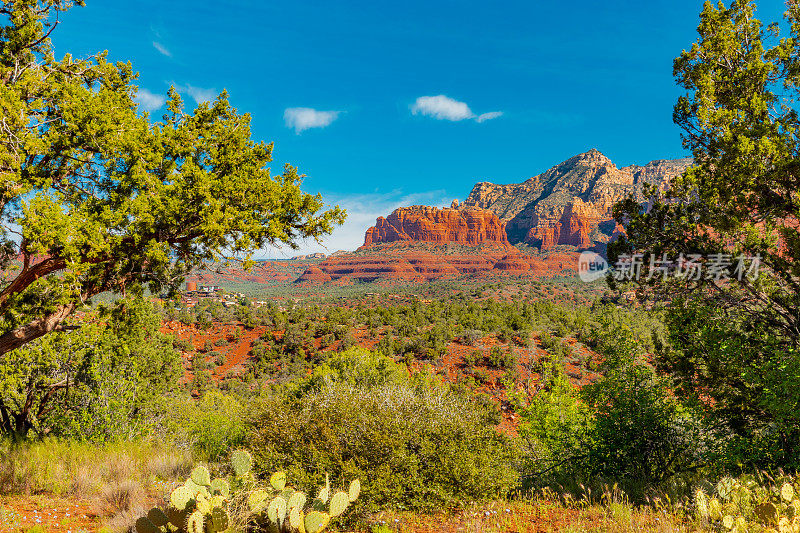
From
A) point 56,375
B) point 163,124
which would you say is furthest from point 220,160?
point 56,375

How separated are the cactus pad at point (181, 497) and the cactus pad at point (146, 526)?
32cm

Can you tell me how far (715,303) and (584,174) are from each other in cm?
18894

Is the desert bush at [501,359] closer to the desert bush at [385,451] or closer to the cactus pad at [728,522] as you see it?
the desert bush at [385,451]

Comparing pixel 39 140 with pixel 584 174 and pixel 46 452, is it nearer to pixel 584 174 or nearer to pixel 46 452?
pixel 46 452

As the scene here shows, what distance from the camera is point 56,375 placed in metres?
13.6

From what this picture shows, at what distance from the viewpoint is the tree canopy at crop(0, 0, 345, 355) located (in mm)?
5719

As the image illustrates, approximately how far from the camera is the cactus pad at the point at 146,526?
429 centimetres

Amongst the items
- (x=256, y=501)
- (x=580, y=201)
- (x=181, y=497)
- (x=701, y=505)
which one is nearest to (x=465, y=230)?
(x=580, y=201)

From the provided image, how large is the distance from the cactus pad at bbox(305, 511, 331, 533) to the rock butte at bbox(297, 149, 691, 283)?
131 metres

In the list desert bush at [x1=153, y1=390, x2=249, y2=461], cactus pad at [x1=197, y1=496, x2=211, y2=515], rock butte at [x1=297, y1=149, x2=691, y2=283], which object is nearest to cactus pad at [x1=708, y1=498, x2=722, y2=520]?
cactus pad at [x1=197, y1=496, x2=211, y2=515]

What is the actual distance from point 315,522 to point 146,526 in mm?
1865

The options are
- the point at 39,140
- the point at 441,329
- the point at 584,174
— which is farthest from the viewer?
the point at 584,174

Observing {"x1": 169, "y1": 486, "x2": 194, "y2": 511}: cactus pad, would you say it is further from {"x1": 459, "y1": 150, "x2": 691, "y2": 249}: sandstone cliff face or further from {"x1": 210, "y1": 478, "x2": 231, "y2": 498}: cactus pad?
{"x1": 459, "y1": 150, "x2": 691, "y2": 249}: sandstone cliff face

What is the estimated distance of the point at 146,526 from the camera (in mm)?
4328
